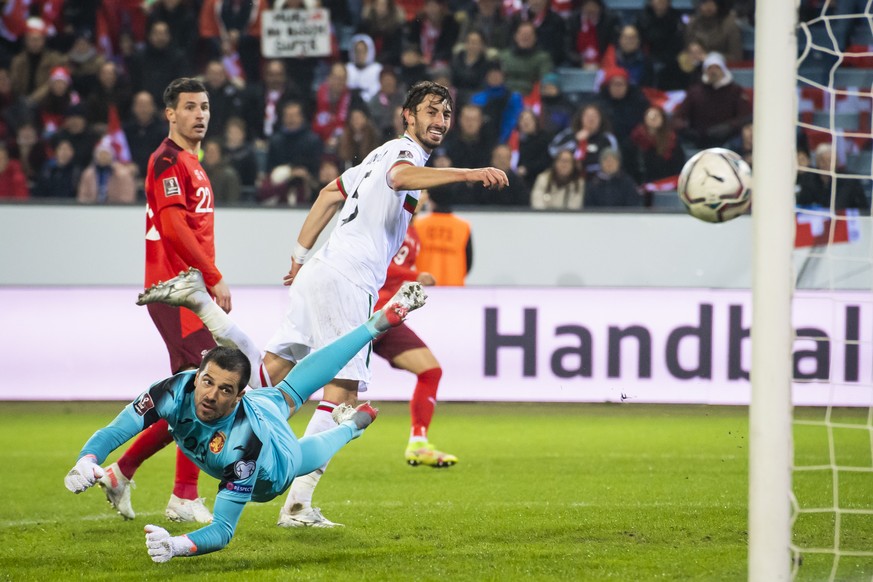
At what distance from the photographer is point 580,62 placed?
14055mm

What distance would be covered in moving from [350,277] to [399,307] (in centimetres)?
82

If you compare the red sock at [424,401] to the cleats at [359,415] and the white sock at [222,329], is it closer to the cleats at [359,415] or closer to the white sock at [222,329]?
the white sock at [222,329]

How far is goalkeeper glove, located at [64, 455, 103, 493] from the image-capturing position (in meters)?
4.46

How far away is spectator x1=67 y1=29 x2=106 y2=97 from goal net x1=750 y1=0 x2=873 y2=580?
7.82 meters

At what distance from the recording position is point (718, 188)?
16.8 feet

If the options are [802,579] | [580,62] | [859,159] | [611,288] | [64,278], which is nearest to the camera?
[802,579]

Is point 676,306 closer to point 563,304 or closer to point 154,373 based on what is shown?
point 563,304

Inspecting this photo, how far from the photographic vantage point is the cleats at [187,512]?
229 inches

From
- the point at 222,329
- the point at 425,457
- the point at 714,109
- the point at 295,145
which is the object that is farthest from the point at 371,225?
the point at 714,109

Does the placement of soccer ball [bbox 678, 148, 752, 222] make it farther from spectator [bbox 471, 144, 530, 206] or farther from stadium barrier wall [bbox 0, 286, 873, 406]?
spectator [bbox 471, 144, 530, 206]

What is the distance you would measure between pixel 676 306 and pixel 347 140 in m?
4.07

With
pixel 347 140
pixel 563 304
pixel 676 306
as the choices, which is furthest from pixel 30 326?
pixel 676 306

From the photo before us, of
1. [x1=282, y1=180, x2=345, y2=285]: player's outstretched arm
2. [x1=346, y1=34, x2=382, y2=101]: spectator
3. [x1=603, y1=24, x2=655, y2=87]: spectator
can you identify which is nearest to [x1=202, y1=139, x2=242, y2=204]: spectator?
[x1=346, y1=34, x2=382, y2=101]: spectator

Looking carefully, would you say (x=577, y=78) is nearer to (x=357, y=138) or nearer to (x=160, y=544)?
(x=357, y=138)
